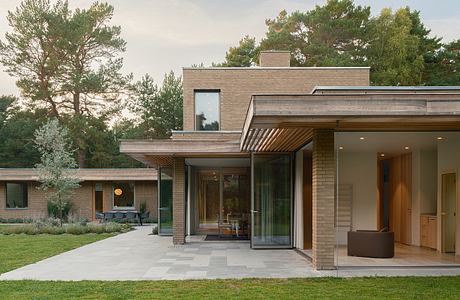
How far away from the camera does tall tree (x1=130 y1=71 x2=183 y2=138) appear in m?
39.1

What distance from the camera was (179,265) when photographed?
11102mm

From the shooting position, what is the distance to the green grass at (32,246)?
12.1 m

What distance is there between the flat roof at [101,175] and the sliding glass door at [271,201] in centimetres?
1506

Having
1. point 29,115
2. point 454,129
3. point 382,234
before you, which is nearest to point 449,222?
point 382,234

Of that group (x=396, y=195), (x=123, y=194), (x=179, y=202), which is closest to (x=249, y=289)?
(x=179, y=202)

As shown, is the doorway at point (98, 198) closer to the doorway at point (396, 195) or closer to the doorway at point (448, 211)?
the doorway at point (396, 195)

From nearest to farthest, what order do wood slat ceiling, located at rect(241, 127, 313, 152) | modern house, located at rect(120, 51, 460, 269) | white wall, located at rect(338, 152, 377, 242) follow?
modern house, located at rect(120, 51, 460, 269), wood slat ceiling, located at rect(241, 127, 313, 152), white wall, located at rect(338, 152, 377, 242)

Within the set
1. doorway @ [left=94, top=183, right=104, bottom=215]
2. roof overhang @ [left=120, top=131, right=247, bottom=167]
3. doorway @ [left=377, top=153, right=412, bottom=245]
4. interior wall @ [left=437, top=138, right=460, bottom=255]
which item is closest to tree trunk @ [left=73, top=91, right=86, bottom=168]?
doorway @ [left=94, top=183, right=104, bottom=215]

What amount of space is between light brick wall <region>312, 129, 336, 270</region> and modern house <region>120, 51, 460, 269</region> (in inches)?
0.8

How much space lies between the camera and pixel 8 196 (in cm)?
3031

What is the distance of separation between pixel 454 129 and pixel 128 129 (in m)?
32.0

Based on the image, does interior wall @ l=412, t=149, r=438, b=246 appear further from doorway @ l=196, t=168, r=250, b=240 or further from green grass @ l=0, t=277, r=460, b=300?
doorway @ l=196, t=168, r=250, b=240

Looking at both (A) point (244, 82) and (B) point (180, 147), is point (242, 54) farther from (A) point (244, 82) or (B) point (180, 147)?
(B) point (180, 147)

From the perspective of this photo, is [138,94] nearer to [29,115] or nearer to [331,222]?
[29,115]
